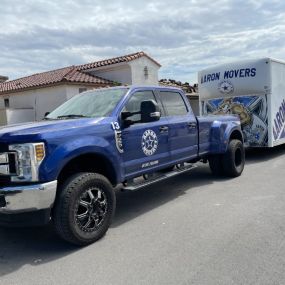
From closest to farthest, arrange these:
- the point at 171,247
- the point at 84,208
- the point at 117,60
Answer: the point at 171,247 < the point at 84,208 < the point at 117,60

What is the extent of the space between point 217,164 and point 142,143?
3.15 meters

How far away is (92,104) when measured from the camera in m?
5.95

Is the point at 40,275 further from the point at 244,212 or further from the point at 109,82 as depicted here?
the point at 109,82

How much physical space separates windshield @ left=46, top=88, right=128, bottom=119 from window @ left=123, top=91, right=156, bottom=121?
0.55ft

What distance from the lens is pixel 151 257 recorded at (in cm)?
416

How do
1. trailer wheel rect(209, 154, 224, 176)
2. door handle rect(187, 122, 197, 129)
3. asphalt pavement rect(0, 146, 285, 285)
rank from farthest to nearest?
trailer wheel rect(209, 154, 224, 176), door handle rect(187, 122, 197, 129), asphalt pavement rect(0, 146, 285, 285)

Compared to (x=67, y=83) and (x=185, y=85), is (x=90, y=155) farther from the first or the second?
(x=185, y=85)

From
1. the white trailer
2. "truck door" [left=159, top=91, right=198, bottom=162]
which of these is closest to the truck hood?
"truck door" [left=159, top=91, right=198, bottom=162]

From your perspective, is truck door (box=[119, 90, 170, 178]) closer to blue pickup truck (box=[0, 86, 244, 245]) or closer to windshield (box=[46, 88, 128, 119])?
blue pickup truck (box=[0, 86, 244, 245])

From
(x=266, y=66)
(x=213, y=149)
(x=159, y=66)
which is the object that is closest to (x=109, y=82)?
(x=159, y=66)

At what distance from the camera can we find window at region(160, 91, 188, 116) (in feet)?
22.1

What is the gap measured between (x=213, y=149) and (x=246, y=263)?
4.21 metres

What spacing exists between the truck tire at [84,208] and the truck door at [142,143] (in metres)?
0.69

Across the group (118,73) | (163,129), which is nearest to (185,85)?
(118,73)
